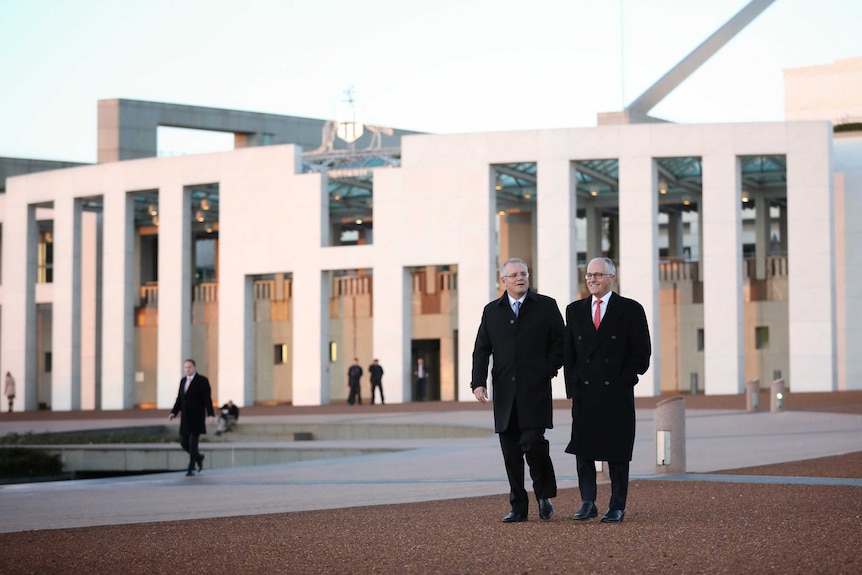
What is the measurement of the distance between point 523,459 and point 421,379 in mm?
39054

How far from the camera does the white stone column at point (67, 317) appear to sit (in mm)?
48594

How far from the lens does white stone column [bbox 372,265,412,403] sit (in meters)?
43.4

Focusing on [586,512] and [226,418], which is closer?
[586,512]

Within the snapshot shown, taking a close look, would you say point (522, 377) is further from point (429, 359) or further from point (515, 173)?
point (429, 359)

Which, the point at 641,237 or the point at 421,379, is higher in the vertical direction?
the point at 641,237

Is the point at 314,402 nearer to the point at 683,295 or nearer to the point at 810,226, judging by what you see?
the point at 683,295

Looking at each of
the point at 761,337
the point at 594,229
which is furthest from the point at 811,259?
the point at 594,229

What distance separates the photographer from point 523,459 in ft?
29.7

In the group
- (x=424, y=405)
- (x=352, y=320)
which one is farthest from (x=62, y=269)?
(x=424, y=405)

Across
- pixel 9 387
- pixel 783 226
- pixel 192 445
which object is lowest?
pixel 9 387

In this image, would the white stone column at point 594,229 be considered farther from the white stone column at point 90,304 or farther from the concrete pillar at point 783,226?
the white stone column at point 90,304

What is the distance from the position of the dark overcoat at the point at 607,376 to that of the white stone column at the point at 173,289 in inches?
1512

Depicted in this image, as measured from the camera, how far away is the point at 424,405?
135ft

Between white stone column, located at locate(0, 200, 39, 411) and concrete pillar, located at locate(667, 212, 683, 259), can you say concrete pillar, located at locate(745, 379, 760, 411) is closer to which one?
concrete pillar, located at locate(667, 212, 683, 259)
